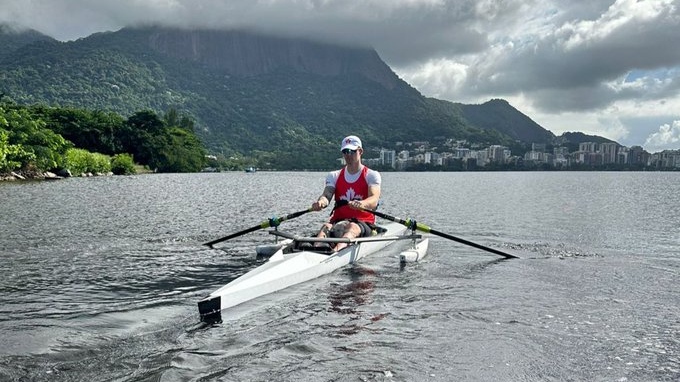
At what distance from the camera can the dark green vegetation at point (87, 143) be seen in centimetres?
6681

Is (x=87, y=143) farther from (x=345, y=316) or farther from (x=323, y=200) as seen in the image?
A: (x=345, y=316)

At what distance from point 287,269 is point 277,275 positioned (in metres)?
0.46

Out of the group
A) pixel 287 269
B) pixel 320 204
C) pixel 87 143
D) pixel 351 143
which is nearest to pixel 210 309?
pixel 287 269

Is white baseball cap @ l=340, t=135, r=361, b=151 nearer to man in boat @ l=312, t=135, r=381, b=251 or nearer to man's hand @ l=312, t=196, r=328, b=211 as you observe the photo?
man in boat @ l=312, t=135, r=381, b=251

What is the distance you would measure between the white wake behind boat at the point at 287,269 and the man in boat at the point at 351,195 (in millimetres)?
584

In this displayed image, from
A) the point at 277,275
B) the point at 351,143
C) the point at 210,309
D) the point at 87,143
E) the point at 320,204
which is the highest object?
the point at 87,143

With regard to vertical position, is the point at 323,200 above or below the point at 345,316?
above

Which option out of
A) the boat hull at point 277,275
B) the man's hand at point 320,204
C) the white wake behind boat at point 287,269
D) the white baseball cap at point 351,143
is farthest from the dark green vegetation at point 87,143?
the boat hull at point 277,275

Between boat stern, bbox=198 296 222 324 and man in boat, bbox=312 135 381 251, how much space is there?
5152mm

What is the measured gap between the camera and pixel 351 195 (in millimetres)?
14570

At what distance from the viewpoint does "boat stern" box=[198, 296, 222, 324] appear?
27.8 ft

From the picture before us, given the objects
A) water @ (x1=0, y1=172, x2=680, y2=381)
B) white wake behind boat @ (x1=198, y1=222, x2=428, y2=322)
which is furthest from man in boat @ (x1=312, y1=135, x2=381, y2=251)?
water @ (x1=0, y1=172, x2=680, y2=381)

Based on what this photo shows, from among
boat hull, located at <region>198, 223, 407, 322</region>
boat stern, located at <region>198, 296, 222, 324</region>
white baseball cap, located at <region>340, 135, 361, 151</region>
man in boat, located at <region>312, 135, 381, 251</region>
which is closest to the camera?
boat stern, located at <region>198, 296, 222, 324</region>

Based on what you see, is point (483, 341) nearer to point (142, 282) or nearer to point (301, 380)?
point (301, 380)
